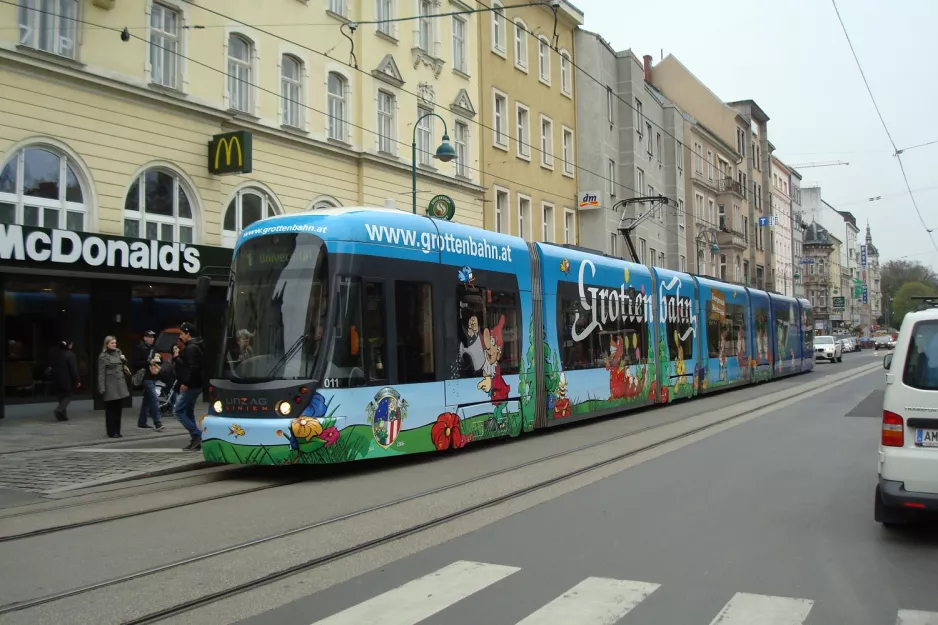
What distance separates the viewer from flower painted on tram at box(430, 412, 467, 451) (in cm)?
1186

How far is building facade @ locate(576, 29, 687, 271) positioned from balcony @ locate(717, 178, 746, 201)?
9443 mm

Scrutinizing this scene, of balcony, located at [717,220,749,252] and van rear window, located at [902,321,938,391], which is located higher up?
balcony, located at [717,220,749,252]

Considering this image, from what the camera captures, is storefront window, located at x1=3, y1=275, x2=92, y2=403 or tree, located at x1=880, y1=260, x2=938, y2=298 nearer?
storefront window, located at x1=3, y1=275, x2=92, y2=403

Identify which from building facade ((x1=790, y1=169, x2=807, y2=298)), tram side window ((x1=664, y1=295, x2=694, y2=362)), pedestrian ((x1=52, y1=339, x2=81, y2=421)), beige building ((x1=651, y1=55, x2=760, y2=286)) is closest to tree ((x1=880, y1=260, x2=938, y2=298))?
building facade ((x1=790, y1=169, x2=807, y2=298))

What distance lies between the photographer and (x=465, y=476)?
10.4 meters

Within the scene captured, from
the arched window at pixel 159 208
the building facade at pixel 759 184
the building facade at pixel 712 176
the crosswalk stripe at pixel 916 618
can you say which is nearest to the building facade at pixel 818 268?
the building facade at pixel 759 184

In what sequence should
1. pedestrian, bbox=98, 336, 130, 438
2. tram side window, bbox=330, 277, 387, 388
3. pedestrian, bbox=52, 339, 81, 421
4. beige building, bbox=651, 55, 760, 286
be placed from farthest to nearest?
1. beige building, bbox=651, 55, 760, 286
2. pedestrian, bbox=52, 339, 81, 421
3. pedestrian, bbox=98, 336, 130, 438
4. tram side window, bbox=330, 277, 387, 388

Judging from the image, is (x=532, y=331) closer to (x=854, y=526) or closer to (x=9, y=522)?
(x=854, y=526)

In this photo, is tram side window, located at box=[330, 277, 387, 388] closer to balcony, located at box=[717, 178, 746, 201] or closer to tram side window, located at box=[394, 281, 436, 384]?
tram side window, located at box=[394, 281, 436, 384]

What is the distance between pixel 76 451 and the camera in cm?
1280

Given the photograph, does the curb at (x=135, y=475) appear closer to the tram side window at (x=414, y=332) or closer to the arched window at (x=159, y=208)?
the tram side window at (x=414, y=332)

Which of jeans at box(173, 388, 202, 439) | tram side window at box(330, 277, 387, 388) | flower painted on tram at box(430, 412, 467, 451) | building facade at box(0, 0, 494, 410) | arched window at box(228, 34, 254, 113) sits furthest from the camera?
arched window at box(228, 34, 254, 113)

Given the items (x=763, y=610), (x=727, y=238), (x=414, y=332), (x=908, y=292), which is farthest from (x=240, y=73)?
(x=908, y=292)

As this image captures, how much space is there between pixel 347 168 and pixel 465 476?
50.6ft
